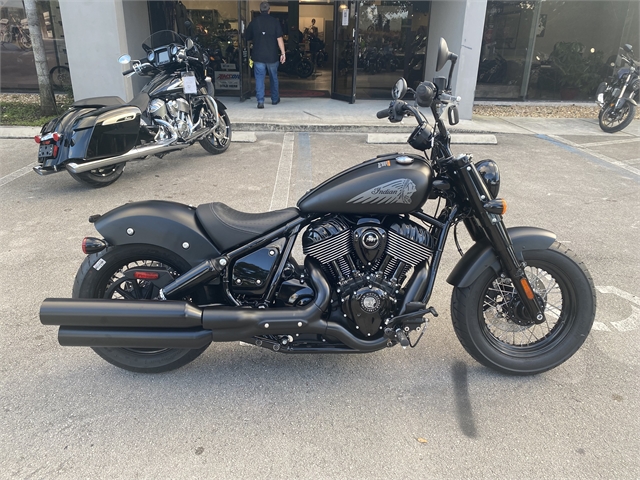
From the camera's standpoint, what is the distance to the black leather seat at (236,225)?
96.8 inches

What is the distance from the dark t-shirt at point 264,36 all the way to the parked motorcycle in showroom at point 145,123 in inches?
135

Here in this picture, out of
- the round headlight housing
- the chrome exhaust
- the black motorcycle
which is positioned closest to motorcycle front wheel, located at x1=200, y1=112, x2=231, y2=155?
the chrome exhaust

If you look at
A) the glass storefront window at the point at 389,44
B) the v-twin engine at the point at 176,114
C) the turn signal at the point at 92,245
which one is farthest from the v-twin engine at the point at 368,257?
the glass storefront window at the point at 389,44

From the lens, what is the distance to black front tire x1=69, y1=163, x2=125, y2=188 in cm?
541

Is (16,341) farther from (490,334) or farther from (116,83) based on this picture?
(116,83)

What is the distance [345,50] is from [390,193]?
967 cm

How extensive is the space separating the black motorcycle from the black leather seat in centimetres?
913

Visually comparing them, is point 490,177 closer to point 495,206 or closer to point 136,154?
point 495,206

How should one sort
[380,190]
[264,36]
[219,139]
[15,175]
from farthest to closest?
[264,36] < [219,139] < [15,175] < [380,190]

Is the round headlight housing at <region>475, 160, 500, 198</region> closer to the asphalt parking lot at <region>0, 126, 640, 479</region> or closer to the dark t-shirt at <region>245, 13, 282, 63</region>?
the asphalt parking lot at <region>0, 126, 640, 479</region>

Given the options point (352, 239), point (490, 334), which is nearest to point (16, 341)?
point (352, 239)

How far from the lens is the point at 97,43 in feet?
28.6

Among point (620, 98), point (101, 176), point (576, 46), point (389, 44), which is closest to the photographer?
point (101, 176)

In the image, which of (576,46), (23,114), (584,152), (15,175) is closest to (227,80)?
(23,114)
